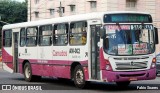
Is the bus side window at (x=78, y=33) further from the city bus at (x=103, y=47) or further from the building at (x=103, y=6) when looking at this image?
the building at (x=103, y=6)

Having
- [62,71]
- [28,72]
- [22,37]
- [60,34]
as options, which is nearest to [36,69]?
[28,72]

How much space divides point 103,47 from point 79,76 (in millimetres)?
1960

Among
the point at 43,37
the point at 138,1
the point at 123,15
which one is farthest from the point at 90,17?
the point at 138,1

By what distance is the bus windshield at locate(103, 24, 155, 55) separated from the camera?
16094 mm

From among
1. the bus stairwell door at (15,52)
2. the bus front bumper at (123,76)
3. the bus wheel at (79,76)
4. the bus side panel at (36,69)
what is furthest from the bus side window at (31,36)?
the bus front bumper at (123,76)

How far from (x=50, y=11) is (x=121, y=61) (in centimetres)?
5109

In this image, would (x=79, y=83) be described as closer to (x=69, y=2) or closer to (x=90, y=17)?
(x=90, y=17)

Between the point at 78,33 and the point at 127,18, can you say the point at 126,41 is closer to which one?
the point at 127,18

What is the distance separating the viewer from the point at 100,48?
1627 centimetres

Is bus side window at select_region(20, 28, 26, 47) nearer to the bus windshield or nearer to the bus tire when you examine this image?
the bus tire

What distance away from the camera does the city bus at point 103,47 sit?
1606 cm

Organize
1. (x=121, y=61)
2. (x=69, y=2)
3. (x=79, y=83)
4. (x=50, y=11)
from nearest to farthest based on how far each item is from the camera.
→ (x=121, y=61), (x=79, y=83), (x=69, y=2), (x=50, y=11)

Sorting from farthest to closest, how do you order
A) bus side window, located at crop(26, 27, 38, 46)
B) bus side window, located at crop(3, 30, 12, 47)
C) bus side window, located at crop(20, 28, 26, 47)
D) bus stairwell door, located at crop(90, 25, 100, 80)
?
1. bus side window, located at crop(3, 30, 12, 47)
2. bus side window, located at crop(20, 28, 26, 47)
3. bus side window, located at crop(26, 27, 38, 46)
4. bus stairwell door, located at crop(90, 25, 100, 80)

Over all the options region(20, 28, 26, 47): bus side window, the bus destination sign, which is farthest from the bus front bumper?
region(20, 28, 26, 47): bus side window
